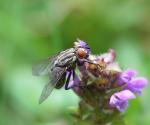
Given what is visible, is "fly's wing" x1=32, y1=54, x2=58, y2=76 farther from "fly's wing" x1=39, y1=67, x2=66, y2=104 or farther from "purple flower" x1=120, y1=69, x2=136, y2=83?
"purple flower" x1=120, y1=69, x2=136, y2=83

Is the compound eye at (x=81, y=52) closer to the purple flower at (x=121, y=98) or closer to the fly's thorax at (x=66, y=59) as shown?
the fly's thorax at (x=66, y=59)

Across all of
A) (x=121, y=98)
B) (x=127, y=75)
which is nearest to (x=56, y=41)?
(x=127, y=75)

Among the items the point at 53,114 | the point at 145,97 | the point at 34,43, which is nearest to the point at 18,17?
the point at 34,43

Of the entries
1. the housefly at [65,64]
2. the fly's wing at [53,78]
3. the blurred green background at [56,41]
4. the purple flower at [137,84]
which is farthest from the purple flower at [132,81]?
the blurred green background at [56,41]

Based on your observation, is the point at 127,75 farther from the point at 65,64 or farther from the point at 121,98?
the point at 65,64

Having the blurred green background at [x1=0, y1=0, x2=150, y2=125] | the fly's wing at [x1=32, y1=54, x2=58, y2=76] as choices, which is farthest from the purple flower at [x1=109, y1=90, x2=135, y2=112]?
the blurred green background at [x1=0, y1=0, x2=150, y2=125]

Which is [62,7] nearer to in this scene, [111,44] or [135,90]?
[111,44]
